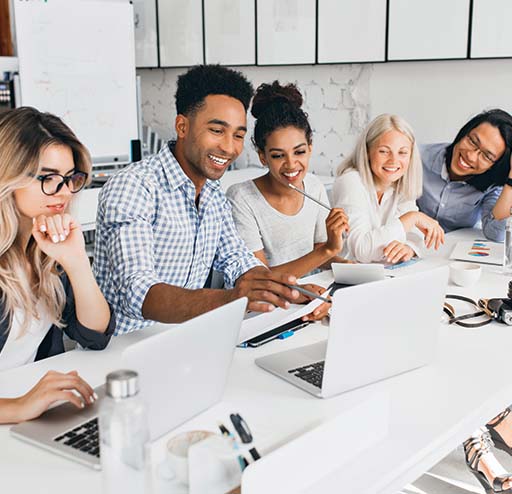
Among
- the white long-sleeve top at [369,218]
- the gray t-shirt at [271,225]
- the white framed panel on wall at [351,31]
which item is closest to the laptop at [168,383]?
the gray t-shirt at [271,225]

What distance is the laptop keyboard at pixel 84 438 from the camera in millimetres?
879

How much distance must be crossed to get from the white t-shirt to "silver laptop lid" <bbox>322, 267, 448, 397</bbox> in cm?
58

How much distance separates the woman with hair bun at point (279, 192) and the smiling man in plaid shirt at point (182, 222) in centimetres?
23

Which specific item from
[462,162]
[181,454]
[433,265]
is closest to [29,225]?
[181,454]

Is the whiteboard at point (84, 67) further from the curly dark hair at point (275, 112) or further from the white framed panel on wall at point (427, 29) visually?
the curly dark hair at point (275, 112)

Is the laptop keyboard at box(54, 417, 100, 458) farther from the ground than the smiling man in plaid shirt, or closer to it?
closer to it

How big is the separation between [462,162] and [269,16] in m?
1.75

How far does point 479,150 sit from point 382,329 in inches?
62.2

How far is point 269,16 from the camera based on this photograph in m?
3.78

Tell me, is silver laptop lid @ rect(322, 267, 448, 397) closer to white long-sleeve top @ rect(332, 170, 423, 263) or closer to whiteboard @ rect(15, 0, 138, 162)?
white long-sleeve top @ rect(332, 170, 423, 263)

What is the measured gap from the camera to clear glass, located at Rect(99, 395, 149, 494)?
23.9 inches

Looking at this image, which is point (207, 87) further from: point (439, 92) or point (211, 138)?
point (439, 92)

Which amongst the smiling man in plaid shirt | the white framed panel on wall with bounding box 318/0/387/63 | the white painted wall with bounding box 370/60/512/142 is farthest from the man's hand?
the white framed panel on wall with bounding box 318/0/387/63

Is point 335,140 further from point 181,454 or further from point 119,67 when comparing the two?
point 181,454
